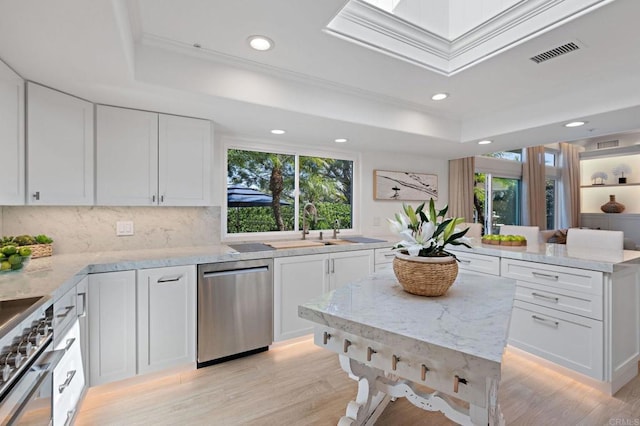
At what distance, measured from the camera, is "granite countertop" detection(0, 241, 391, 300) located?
147cm

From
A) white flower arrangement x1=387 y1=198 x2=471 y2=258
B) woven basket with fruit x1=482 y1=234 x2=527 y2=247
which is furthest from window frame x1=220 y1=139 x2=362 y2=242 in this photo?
white flower arrangement x1=387 y1=198 x2=471 y2=258

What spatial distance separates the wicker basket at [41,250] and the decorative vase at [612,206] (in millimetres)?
8707

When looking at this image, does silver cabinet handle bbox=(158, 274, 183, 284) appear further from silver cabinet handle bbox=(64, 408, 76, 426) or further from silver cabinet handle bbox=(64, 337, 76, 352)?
silver cabinet handle bbox=(64, 408, 76, 426)

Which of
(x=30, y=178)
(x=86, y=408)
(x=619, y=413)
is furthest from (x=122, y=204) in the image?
(x=619, y=413)

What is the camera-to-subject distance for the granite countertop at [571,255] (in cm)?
209

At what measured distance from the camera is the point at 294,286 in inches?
111

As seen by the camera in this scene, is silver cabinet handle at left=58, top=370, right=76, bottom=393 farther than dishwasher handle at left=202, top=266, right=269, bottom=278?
No

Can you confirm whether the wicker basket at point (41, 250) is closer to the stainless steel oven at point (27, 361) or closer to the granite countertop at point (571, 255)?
the stainless steel oven at point (27, 361)

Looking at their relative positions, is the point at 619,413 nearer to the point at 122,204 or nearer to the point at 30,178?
the point at 122,204

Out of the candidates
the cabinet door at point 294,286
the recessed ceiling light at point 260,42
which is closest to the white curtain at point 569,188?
the cabinet door at point 294,286

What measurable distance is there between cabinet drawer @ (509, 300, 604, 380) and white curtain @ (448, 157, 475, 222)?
92.7 inches

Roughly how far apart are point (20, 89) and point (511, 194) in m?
6.83

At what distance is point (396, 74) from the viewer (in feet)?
7.71

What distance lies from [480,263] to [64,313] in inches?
126
